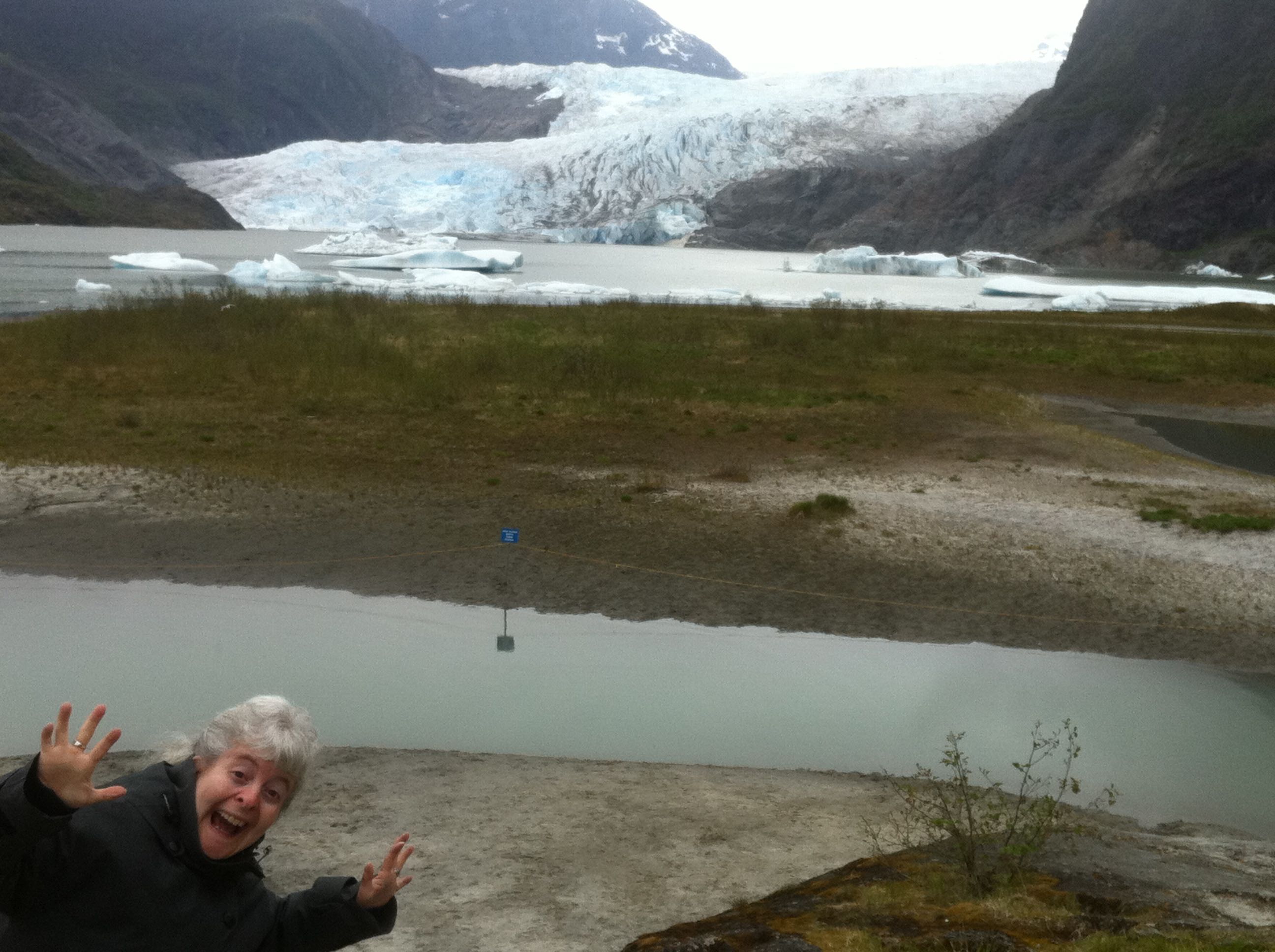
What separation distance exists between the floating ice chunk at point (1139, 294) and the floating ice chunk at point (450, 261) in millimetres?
23610

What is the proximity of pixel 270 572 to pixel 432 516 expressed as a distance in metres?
1.98

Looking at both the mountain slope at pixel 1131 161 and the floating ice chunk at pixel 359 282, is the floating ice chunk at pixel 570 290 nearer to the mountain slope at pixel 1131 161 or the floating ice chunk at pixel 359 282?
the floating ice chunk at pixel 359 282

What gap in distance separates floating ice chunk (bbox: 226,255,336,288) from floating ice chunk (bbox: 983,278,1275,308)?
99.0 ft

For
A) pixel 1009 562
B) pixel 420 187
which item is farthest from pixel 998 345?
pixel 420 187

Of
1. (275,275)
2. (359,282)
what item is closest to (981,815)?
(359,282)

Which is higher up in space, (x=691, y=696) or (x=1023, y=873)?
(x=1023, y=873)

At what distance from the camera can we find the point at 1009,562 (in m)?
11.3

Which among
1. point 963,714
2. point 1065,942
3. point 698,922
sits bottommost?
point 963,714

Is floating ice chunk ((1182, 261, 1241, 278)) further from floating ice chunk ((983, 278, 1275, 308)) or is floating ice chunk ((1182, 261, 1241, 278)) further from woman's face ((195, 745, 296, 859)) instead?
woman's face ((195, 745, 296, 859))

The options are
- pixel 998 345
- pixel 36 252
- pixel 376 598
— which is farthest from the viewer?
pixel 36 252

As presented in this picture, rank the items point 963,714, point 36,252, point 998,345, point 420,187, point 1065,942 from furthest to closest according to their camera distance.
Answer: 1. point 420,187
2. point 36,252
3. point 998,345
4. point 963,714
5. point 1065,942

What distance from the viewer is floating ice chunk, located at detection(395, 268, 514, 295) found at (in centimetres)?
4875

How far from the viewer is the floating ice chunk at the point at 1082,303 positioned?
4947 centimetres

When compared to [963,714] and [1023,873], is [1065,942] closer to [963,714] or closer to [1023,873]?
[1023,873]
